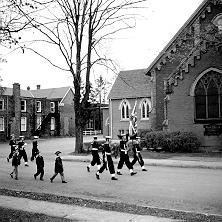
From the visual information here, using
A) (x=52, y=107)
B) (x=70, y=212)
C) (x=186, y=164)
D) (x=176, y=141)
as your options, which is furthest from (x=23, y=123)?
(x=70, y=212)

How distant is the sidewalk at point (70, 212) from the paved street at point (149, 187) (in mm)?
1301

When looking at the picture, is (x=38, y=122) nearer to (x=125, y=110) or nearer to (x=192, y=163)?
(x=125, y=110)

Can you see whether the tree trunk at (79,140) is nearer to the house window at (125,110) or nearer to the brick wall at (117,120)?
the brick wall at (117,120)

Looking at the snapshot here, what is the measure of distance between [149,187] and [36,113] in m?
42.3

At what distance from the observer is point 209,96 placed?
22.3 metres

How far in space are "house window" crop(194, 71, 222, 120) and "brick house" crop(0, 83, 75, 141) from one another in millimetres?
30829

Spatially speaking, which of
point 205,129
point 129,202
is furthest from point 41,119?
point 129,202

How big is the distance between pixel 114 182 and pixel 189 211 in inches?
→ 196

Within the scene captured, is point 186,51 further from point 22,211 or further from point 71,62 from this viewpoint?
point 22,211

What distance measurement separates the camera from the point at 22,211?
825 centimetres

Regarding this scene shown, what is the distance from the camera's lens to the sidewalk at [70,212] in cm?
736

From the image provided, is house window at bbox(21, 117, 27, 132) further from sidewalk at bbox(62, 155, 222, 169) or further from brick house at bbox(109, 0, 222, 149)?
sidewalk at bbox(62, 155, 222, 169)

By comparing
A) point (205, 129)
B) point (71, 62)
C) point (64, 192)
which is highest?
point (71, 62)

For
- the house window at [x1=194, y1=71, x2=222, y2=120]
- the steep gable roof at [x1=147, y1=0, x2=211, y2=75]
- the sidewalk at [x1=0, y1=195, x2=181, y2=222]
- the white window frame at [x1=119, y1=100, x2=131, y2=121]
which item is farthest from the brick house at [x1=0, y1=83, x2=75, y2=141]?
the sidewalk at [x1=0, y1=195, x2=181, y2=222]
